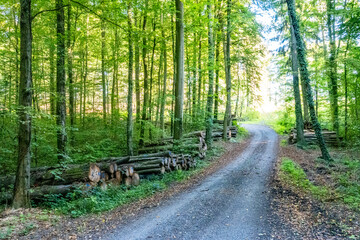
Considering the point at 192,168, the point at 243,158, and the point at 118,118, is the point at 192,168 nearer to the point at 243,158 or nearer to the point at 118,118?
the point at 243,158

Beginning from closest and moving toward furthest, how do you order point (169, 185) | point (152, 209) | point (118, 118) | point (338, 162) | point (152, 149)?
point (152, 209), point (169, 185), point (338, 162), point (152, 149), point (118, 118)

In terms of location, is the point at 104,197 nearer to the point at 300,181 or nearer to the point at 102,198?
the point at 102,198

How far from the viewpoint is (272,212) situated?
541cm

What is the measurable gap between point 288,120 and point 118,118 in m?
21.0

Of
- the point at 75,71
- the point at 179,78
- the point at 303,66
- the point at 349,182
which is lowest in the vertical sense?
the point at 349,182

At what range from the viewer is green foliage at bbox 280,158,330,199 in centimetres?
648

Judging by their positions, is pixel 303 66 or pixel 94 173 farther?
pixel 303 66

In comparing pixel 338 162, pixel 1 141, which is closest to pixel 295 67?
pixel 338 162

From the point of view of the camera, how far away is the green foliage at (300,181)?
21.2 ft

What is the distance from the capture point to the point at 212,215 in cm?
547

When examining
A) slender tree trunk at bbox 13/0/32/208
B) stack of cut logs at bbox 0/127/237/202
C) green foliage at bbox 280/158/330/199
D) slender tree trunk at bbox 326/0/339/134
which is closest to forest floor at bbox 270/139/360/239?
green foliage at bbox 280/158/330/199

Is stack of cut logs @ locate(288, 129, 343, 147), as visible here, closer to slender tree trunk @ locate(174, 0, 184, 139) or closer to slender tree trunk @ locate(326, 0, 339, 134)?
slender tree trunk @ locate(326, 0, 339, 134)

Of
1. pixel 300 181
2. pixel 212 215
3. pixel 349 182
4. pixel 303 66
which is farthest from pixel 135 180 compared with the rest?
pixel 303 66

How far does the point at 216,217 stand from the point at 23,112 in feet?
19.1
